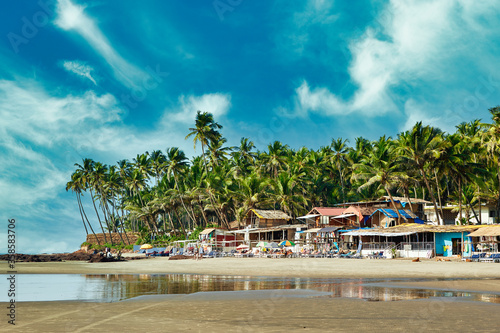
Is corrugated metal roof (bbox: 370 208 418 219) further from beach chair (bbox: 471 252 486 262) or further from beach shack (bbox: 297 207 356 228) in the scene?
beach chair (bbox: 471 252 486 262)

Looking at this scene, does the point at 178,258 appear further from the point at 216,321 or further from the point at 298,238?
the point at 216,321

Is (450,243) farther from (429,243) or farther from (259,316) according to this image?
(259,316)

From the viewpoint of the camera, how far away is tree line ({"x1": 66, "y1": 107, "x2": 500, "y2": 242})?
156ft

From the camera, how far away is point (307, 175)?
7119cm

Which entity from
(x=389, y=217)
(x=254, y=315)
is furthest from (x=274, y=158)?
(x=254, y=315)

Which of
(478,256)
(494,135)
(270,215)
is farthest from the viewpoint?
(270,215)

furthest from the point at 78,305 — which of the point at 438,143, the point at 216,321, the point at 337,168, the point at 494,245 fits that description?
the point at 337,168

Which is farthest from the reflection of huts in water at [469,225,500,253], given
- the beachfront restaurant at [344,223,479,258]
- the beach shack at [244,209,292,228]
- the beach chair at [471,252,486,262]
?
the beach shack at [244,209,292,228]

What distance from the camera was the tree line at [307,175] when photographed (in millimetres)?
47469

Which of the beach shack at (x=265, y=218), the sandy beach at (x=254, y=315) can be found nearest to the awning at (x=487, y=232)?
the sandy beach at (x=254, y=315)

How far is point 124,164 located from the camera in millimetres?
92875

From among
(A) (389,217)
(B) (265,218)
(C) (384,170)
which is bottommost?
(B) (265,218)

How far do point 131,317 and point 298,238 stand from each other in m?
44.9

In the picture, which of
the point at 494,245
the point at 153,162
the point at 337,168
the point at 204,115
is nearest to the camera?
the point at 494,245
